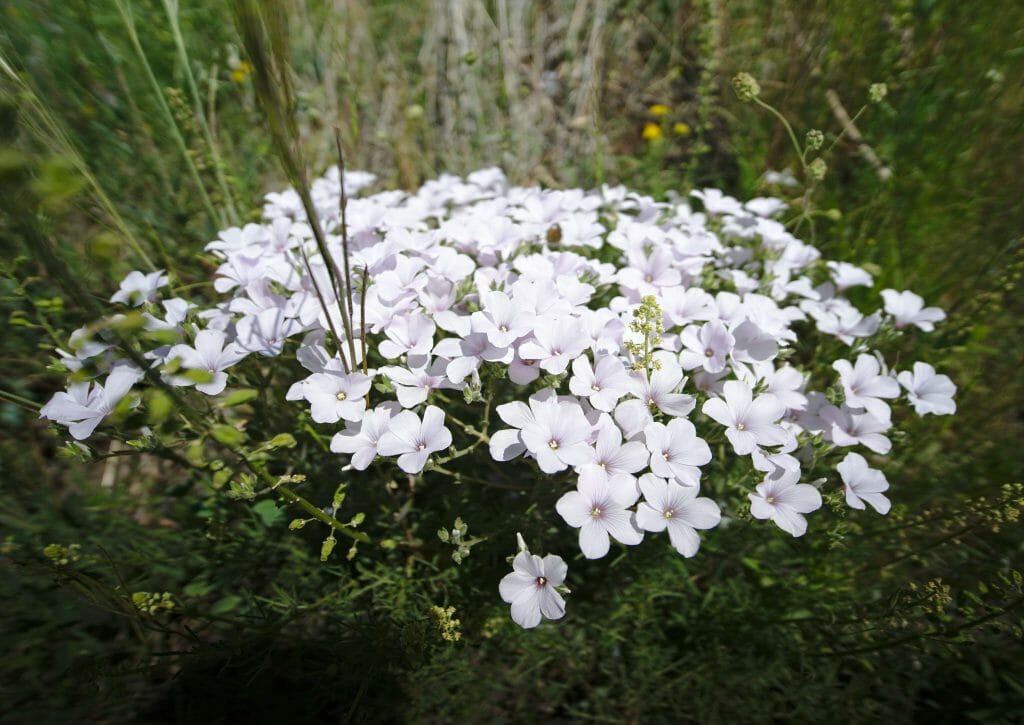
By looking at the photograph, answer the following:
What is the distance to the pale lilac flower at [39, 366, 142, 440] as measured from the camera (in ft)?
5.13

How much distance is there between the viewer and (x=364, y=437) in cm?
168

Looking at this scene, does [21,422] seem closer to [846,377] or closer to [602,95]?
[846,377]

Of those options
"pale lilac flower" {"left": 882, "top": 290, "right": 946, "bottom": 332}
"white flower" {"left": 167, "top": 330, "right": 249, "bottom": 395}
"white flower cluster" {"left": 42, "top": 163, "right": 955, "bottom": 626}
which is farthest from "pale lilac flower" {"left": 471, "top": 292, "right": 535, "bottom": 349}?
"pale lilac flower" {"left": 882, "top": 290, "right": 946, "bottom": 332}

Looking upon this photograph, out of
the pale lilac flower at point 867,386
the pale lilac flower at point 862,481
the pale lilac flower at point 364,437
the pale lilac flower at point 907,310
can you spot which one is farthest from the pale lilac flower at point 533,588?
the pale lilac flower at point 907,310

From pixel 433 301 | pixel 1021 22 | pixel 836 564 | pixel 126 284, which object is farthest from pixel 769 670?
pixel 1021 22

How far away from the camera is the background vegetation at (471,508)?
6.44 ft

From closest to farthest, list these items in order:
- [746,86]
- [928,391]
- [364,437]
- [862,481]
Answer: [364,437] → [862,481] → [928,391] → [746,86]

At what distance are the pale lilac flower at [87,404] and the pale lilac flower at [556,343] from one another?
1.08 m

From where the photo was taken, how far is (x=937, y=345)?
2850mm

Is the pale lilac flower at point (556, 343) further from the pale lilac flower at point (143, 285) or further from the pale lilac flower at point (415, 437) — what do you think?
the pale lilac flower at point (143, 285)

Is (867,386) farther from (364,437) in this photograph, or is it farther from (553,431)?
(364,437)

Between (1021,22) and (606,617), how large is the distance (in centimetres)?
425

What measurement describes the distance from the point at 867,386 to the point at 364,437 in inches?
65.0

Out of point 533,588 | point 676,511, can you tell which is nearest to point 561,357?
point 676,511
